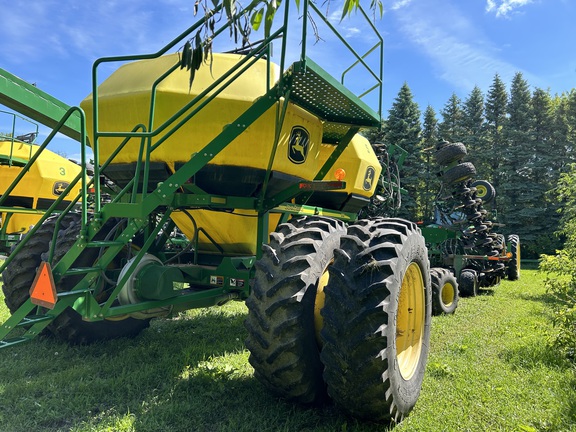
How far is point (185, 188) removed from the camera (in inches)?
157

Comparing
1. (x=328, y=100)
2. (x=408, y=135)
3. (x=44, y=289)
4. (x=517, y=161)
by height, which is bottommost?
(x=44, y=289)

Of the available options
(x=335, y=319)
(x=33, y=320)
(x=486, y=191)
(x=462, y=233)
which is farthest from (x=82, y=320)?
(x=486, y=191)

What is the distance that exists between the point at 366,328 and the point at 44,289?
2.27m

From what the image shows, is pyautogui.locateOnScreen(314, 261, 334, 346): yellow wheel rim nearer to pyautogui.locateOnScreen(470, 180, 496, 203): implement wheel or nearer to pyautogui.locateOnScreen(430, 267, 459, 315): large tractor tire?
pyautogui.locateOnScreen(430, 267, 459, 315): large tractor tire

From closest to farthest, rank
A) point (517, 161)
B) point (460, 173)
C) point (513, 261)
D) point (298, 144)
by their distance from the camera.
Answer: point (298, 144), point (460, 173), point (513, 261), point (517, 161)

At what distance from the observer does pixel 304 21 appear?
11.0ft

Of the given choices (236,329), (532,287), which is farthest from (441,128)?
(236,329)

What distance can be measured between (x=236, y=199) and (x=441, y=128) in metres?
38.0

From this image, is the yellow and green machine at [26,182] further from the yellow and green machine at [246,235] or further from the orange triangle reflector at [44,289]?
→ the orange triangle reflector at [44,289]

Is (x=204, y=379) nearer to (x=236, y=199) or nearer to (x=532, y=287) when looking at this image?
(x=236, y=199)

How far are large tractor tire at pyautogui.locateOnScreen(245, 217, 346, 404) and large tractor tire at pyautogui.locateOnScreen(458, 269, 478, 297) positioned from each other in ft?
23.0

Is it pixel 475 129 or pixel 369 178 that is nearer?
pixel 369 178

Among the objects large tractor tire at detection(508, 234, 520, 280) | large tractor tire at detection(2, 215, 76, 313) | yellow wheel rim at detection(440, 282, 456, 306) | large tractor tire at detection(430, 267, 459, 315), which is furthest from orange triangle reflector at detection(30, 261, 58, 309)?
large tractor tire at detection(508, 234, 520, 280)

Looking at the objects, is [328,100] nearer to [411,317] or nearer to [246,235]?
[246,235]
